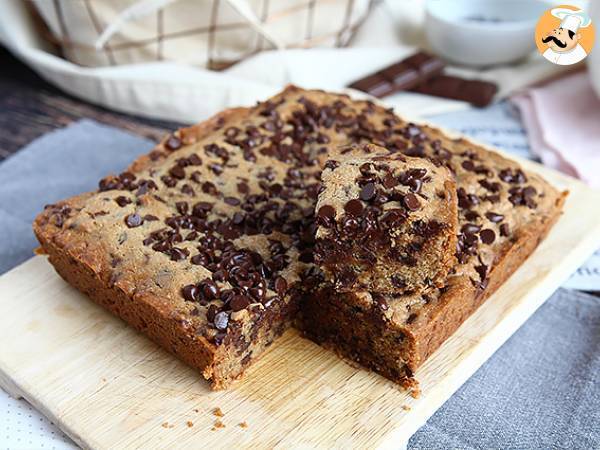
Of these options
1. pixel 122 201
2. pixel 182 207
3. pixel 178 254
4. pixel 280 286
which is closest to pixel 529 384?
pixel 280 286

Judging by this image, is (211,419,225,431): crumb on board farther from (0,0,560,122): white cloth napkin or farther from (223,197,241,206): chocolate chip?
(0,0,560,122): white cloth napkin

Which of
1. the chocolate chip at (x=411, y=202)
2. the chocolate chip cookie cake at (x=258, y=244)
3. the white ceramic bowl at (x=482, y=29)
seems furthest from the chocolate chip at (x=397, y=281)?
the white ceramic bowl at (x=482, y=29)

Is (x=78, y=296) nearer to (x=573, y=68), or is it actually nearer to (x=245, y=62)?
(x=245, y=62)

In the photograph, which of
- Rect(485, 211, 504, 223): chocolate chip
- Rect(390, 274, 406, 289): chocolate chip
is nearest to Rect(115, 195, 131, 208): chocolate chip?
Rect(390, 274, 406, 289): chocolate chip

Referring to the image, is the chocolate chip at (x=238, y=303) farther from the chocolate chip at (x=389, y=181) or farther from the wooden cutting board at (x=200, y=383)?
the chocolate chip at (x=389, y=181)

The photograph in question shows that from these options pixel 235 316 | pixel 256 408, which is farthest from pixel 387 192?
pixel 256 408

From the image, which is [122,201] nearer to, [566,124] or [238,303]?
[238,303]
